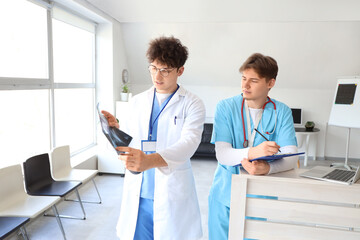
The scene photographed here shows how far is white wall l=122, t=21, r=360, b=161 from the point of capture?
5.70 m

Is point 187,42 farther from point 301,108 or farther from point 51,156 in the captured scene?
point 51,156

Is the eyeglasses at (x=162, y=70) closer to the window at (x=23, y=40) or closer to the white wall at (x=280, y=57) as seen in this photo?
the window at (x=23, y=40)

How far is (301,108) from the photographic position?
680 cm

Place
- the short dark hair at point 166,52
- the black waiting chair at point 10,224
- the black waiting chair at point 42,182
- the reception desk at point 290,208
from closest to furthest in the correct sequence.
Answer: the reception desk at point 290,208, the short dark hair at point 166,52, the black waiting chair at point 10,224, the black waiting chair at point 42,182

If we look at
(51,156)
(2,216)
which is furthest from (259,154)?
(51,156)

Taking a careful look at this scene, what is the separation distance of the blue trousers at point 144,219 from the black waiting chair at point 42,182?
62.9 inches

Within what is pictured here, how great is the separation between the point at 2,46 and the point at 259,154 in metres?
3.02

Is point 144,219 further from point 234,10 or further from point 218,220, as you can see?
point 234,10

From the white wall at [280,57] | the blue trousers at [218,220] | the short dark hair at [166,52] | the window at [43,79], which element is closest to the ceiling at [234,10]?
the white wall at [280,57]

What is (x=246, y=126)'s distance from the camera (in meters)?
1.54

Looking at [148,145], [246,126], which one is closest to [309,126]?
[246,126]

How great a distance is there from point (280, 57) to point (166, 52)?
5.31 metres

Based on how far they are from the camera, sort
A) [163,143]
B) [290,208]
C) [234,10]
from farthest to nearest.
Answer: [234,10]
[163,143]
[290,208]

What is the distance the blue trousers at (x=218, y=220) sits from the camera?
5.05 feet
